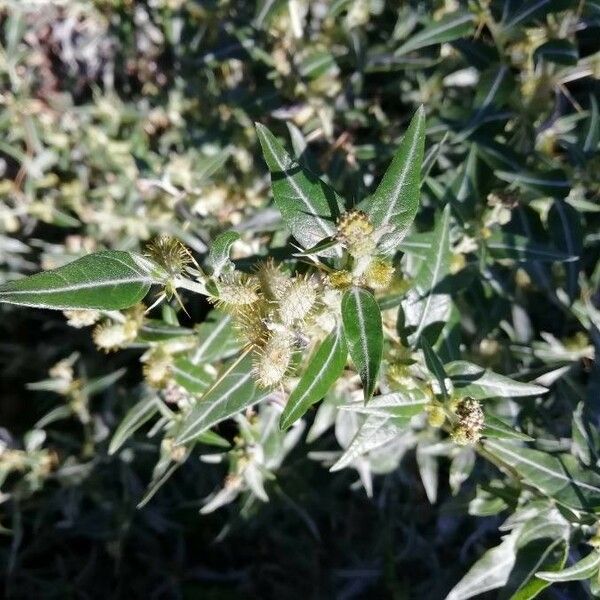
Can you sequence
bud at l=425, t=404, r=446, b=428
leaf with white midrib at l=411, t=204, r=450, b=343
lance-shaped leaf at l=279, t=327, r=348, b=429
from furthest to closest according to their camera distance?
leaf with white midrib at l=411, t=204, r=450, b=343, bud at l=425, t=404, r=446, b=428, lance-shaped leaf at l=279, t=327, r=348, b=429

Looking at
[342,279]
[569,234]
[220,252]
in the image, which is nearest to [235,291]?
[220,252]

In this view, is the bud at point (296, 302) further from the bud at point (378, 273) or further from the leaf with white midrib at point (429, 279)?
the leaf with white midrib at point (429, 279)

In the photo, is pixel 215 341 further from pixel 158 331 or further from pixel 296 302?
pixel 296 302

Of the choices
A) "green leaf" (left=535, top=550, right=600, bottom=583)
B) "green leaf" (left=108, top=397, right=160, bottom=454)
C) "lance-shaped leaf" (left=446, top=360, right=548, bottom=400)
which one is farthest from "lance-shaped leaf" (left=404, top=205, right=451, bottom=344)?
"green leaf" (left=108, top=397, right=160, bottom=454)

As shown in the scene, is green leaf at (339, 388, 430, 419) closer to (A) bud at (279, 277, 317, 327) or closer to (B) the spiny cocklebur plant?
(B) the spiny cocklebur plant

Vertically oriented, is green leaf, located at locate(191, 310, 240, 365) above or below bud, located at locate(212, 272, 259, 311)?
below

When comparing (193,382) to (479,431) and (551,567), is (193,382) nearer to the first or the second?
(479,431)

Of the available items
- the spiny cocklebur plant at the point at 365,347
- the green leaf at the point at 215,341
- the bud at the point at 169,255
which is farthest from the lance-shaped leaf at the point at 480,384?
the bud at the point at 169,255
